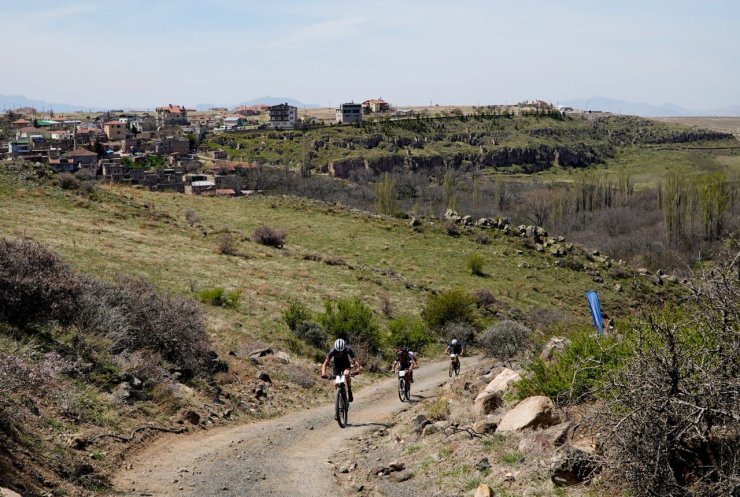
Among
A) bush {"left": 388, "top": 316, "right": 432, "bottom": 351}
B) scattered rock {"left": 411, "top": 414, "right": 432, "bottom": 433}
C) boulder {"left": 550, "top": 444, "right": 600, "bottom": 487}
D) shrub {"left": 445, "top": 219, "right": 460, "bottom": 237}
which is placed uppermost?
boulder {"left": 550, "top": 444, "right": 600, "bottom": 487}

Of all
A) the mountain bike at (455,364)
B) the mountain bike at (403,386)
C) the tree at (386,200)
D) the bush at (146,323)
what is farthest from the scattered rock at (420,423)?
the tree at (386,200)

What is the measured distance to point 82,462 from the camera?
29.0 feet

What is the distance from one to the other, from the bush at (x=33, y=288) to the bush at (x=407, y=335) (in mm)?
12610

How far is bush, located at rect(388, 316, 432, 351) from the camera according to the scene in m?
23.8

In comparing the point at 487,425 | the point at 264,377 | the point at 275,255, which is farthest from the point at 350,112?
the point at 487,425

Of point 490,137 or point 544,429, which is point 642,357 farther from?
point 490,137

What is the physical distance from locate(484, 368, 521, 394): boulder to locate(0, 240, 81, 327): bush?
851 centimetres

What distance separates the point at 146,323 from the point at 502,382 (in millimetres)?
8109

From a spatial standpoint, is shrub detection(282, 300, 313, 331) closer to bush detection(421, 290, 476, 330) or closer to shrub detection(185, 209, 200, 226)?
bush detection(421, 290, 476, 330)

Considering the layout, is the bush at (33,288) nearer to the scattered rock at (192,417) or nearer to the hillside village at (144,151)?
the scattered rock at (192,417)

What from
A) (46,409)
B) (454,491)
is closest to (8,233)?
(46,409)

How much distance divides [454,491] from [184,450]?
501 cm

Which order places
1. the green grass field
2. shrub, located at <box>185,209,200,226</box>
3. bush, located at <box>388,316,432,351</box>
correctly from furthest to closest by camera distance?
1. shrub, located at <box>185,209,200,226</box>
2. the green grass field
3. bush, located at <box>388,316,432,351</box>

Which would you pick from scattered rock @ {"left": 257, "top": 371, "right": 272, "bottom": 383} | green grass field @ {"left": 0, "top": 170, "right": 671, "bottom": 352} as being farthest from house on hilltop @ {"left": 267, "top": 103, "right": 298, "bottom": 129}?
scattered rock @ {"left": 257, "top": 371, "right": 272, "bottom": 383}
